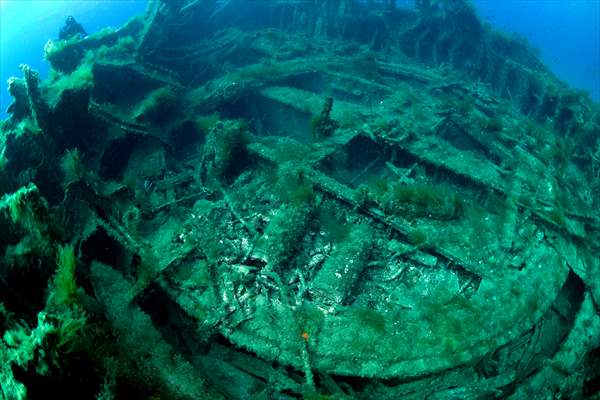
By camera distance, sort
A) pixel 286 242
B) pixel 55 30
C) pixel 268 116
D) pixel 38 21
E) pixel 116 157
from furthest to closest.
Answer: pixel 38 21
pixel 55 30
pixel 268 116
pixel 116 157
pixel 286 242

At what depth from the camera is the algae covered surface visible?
12.0ft

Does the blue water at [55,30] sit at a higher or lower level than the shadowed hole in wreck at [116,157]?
higher

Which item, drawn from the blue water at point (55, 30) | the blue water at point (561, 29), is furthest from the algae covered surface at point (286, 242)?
the blue water at point (561, 29)

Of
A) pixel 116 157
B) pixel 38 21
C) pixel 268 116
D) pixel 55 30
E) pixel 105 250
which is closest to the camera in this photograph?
pixel 105 250

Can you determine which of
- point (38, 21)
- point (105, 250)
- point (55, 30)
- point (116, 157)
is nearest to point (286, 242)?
point (105, 250)

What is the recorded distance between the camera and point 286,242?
5.36m

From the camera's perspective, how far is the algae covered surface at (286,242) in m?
3.65

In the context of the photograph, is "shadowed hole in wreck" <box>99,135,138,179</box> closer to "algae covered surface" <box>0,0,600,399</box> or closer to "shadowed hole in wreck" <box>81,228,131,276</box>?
"algae covered surface" <box>0,0,600,399</box>

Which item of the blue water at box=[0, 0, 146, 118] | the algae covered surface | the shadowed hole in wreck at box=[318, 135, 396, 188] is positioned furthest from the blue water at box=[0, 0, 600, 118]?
the shadowed hole in wreck at box=[318, 135, 396, 188]

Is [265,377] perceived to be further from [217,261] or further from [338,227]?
[338,227]

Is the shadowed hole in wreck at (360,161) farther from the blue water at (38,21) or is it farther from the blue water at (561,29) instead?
the blue water at (561,29)

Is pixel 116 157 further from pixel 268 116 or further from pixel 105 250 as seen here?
pixel 268 116

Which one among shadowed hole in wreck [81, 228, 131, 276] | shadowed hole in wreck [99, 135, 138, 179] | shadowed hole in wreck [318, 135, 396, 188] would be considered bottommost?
shadowed hole in wreck [81, 228, 131, 276]

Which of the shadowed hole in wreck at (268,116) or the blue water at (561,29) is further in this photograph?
the blue water at (561,29)
